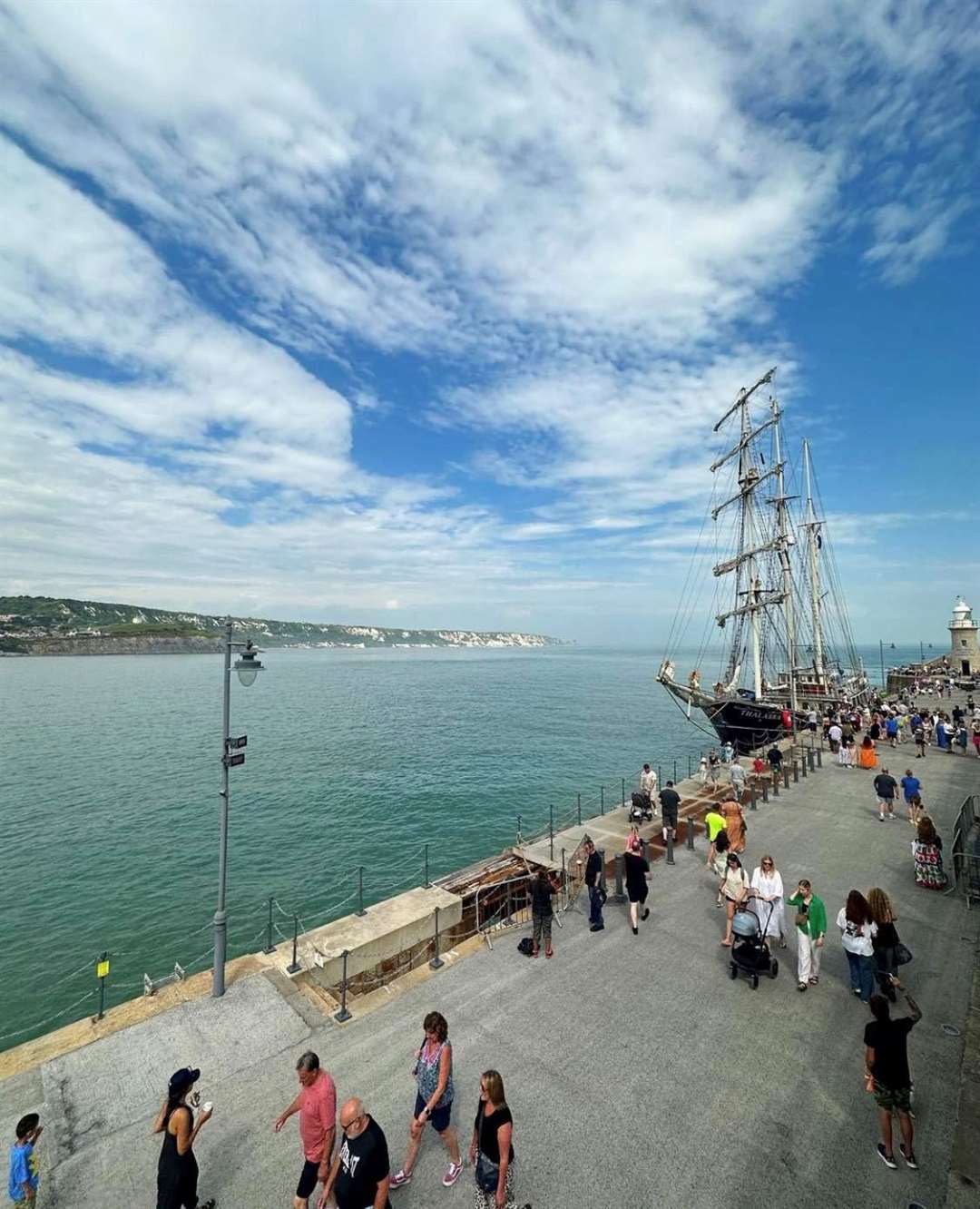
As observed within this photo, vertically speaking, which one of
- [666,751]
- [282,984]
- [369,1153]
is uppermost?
[369,1153]

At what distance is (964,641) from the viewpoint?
54656mm

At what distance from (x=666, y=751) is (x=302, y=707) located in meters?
46.6

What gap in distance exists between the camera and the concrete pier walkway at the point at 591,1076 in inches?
200

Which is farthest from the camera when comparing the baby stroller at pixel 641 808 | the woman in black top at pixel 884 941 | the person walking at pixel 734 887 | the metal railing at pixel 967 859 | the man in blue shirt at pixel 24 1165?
the baby stroller at pixel 641 808

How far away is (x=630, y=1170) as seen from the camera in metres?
5.14

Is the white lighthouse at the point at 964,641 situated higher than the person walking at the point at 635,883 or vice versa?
the white lighthouse at the point at 964,641

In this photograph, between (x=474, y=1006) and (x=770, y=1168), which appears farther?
(x=474, y=1006)

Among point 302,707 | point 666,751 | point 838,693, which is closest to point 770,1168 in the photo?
point 666,751

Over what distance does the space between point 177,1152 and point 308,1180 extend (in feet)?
3.62

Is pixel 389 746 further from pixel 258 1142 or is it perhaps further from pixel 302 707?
pixel 258 1142

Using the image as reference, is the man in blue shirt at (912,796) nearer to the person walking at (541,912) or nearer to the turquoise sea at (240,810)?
the person walking at (541,912)

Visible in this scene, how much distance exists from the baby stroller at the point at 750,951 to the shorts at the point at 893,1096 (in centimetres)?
275

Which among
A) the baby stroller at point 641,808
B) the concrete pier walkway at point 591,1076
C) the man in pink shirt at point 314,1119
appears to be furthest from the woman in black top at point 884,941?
the baby stroller at point 641,808

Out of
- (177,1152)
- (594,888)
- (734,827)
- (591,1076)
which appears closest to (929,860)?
(734,827)
